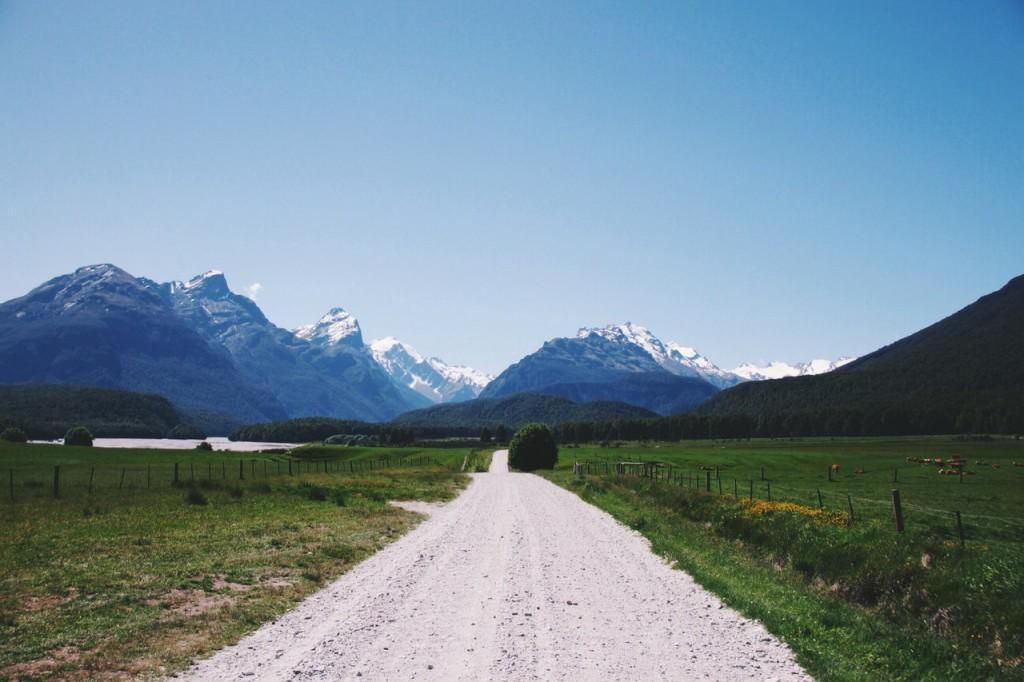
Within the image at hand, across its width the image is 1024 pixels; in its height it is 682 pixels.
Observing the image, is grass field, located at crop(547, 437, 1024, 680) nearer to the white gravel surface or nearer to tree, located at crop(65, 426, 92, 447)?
the white gravel surface

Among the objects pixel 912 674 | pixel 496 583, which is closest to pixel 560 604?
pixel 496 583

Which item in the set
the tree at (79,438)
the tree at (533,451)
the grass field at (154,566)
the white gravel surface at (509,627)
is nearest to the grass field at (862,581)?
the white gravel surface at (509,627)

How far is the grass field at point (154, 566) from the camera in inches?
508

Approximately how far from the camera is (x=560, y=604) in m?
16.9

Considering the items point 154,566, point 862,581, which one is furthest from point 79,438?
point 862,581

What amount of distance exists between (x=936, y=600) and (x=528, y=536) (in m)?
16.6

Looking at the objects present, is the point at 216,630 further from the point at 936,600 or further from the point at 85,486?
the point at 85,486

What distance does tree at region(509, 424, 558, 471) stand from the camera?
340 feet

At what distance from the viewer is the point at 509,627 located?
47.9 feet

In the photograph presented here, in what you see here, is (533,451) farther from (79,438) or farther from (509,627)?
(79,438)

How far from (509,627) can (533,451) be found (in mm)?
89898

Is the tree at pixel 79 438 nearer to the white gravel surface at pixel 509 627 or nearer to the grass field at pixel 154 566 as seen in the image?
the grass field at pixel 154 566

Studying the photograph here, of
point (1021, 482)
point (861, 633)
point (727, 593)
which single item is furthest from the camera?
point (1021, 482)

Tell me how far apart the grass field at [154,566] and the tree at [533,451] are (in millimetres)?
59062
